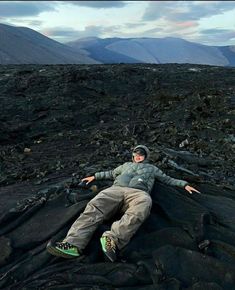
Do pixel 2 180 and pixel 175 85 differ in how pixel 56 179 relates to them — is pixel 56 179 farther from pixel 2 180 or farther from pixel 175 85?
pixel 175 85

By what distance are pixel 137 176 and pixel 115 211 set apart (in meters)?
0.68

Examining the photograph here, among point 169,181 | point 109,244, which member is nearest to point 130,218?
point 109,244

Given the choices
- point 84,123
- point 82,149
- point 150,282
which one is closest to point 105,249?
point 150,282

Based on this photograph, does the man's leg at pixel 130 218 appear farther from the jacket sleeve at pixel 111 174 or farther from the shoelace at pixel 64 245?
the jacket sleeve at pixel 111 174

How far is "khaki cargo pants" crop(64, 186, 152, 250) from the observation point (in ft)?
20.8

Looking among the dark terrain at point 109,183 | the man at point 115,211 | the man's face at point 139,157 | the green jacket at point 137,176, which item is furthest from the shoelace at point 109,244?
the man's face at point 139,157

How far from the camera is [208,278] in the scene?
606 centimetres

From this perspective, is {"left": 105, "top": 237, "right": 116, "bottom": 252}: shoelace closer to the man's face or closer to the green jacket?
the green jacket

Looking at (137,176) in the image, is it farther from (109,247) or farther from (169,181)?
(109,247)

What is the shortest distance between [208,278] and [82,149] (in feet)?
24.6

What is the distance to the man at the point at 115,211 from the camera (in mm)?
6262

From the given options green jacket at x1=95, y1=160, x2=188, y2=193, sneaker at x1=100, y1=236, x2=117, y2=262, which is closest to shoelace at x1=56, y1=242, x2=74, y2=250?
sneaker at x1=100, y1=236, x2=117, y2=262

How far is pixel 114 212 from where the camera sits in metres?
6.86

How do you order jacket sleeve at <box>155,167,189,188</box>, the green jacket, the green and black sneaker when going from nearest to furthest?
the green and black sneaker, the green jacket, jacket sleeve at <box>155,167,189,188</box>
